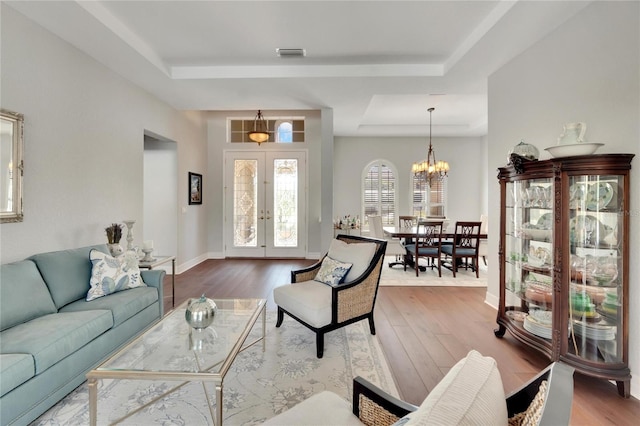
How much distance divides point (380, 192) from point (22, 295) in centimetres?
677

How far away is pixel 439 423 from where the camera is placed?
2.11 ft

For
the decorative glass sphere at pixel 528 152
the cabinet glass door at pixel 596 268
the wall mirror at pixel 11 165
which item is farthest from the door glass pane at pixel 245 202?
the cabinet glass door at pixel 596 268

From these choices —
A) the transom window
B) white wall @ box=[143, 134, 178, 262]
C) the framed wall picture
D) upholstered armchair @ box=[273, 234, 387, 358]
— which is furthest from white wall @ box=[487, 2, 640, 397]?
the framed wall picture

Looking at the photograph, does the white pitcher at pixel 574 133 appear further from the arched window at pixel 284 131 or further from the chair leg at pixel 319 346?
the arched window at pixel 284 131

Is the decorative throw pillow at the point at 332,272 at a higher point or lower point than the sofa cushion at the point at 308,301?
higher

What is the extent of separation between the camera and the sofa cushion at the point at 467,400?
0.67 metres

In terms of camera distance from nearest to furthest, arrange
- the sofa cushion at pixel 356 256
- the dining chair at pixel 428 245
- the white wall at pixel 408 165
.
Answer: the sofa cushion at pixel 356 256, the dining chair at pixel 428 245, the white wall at pixel 408 165

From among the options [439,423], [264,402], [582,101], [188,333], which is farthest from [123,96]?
[582,101]

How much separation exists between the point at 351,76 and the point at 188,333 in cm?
330

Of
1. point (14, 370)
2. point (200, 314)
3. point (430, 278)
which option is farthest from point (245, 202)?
point (14, 370)

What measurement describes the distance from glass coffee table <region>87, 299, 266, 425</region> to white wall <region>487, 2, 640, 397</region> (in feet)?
8.96

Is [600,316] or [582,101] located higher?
[582,101]

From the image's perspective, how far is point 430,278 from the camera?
16.4 ft

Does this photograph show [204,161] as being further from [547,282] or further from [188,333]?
[547,282]
